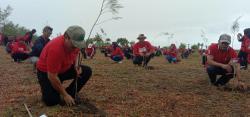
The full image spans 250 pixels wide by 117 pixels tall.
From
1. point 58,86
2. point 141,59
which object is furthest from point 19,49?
point 58,86

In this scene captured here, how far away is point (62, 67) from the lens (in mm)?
5887

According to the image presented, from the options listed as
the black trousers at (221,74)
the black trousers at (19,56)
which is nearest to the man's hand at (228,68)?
the black trousers at (221,74)

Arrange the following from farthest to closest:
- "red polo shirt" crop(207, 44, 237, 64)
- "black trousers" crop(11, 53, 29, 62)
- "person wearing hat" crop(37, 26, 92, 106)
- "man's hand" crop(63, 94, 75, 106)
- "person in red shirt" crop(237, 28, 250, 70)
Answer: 1. "black trousers" crop(11, 53, 29, 62)
2. "person in red shirt" crop(237, 28, 250, 70)
3. "red polo shirt" crop(207, 44, 237, 64)
4. "man's hand" crop(63, 94, 75, 106)
5. "person wearing hat" crop(37, 26, 92, 106)

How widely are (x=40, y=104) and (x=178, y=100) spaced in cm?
242

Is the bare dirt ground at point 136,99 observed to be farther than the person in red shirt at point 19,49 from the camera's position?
No

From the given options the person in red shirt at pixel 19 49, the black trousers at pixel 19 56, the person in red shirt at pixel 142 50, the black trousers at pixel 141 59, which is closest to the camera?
the black trousers at pixel 141 59

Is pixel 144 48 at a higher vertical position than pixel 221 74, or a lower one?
higher

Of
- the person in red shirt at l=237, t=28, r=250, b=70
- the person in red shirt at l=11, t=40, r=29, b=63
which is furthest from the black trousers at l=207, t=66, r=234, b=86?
the person in red shirt at l=11, t=40, r=29, b=63

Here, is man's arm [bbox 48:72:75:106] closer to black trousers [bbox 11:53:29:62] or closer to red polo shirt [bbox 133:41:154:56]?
red polo shirt [bbox 133:41:154:56]

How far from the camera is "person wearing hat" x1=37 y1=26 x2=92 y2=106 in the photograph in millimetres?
5466

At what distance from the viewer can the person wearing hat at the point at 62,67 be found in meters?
5.47

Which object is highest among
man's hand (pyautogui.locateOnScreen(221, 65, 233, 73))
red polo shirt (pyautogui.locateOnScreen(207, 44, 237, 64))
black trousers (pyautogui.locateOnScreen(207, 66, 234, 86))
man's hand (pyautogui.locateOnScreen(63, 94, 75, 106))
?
red polo shirt (pyautogui.locateOnScreen(207, 44, 237, 64))

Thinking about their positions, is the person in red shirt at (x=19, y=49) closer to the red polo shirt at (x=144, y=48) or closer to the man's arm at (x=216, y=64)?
the red polo shirt at (x=144, y=48)

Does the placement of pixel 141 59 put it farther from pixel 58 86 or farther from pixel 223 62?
pixel 58 86
